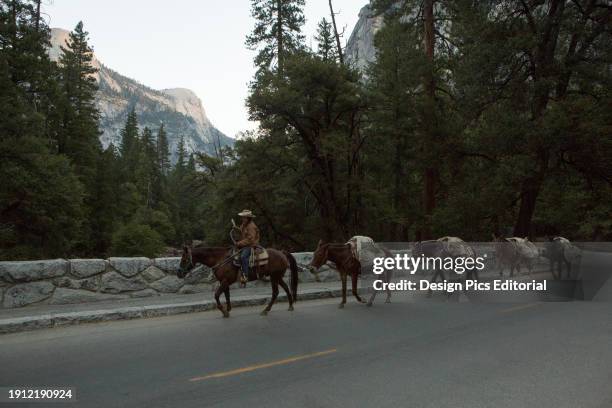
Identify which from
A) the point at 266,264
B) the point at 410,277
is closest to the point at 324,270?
the point at 410,277

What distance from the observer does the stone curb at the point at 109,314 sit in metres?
8.40

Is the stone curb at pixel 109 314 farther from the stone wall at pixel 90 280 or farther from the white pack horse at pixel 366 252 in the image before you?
the white pack horse at pixel 366 252

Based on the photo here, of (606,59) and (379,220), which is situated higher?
(606,59)

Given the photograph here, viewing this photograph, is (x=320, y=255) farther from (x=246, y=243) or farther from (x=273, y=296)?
(x=246, y=243)

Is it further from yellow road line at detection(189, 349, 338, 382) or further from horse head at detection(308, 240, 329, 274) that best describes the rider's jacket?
yellow road line at detection(189, 349, 338, 382)

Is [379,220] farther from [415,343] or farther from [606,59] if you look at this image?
[415,343]

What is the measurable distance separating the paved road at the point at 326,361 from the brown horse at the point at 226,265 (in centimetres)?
90

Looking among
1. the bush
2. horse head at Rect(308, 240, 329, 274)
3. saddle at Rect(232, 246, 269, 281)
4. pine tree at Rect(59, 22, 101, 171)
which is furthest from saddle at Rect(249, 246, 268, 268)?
pine tree at Rect(59, 22, 101, 171)

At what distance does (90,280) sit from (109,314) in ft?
6.23

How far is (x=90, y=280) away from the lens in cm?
1089

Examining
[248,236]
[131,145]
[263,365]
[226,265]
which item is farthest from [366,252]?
[131,145]

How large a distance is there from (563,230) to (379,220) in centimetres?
3046

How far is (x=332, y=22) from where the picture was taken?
113 ft

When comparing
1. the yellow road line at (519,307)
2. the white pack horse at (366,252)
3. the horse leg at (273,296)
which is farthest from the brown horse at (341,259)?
the yellow road line at (519,307)
